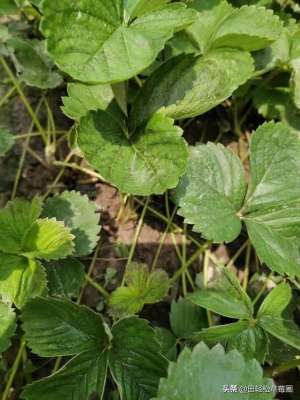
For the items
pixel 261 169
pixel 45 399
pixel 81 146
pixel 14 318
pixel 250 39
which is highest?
pixel 250 39

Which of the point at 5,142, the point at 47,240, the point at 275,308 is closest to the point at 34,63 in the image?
the point at 5,142

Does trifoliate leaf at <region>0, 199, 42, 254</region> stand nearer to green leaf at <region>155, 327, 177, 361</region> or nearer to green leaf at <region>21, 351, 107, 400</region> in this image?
green leaf at <region>21, 351, 107, 400</region>

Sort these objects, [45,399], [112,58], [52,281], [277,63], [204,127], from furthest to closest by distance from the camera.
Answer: [204,127], [277,63], [52,281], [45,399], [112,58]

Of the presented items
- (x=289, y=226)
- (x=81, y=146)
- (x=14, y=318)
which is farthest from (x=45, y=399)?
(x=289, y=226)

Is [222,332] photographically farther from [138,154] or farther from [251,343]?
[138,154]

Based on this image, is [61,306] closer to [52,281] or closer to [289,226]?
[52,281]
